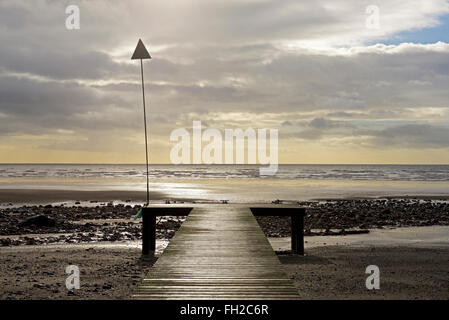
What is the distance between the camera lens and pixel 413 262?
37.4ft

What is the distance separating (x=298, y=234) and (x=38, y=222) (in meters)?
11.3

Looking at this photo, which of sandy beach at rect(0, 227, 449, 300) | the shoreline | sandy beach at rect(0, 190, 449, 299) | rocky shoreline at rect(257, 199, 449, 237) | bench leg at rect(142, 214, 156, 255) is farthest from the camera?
the shoreline

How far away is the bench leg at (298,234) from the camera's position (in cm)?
1280

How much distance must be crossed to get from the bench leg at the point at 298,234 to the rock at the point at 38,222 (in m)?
10.8

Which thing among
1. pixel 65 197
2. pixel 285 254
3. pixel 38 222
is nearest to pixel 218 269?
pixel 285 254

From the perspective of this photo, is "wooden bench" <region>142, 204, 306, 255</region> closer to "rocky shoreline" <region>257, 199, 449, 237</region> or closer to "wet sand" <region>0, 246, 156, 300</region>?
"wet sand" <region>0, 246, 156, 300</region>

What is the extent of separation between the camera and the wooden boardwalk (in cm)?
501

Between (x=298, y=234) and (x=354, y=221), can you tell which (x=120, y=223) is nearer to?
(x=298, y=234)

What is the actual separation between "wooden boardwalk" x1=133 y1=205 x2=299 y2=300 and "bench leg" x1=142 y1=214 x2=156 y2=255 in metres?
3.42

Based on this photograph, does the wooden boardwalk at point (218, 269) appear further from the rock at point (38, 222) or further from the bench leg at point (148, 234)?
the rock at point (38, 222)

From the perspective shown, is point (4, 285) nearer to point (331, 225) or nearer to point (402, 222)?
point (331, 225)

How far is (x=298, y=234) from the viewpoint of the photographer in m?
12.9

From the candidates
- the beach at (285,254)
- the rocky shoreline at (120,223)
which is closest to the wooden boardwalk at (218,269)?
the beach at (285,254)

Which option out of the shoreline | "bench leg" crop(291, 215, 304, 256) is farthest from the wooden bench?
the shoreline
